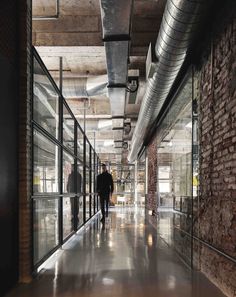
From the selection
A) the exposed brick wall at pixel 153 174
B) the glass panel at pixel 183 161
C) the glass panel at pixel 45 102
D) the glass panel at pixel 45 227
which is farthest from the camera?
the exposed brick wall at pixel 153 174

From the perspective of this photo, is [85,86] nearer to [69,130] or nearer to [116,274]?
[69,130]

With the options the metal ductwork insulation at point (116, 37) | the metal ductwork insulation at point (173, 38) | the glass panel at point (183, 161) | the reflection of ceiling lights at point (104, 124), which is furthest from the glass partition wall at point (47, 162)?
the reflection of ceiling lights at point (104, 124)

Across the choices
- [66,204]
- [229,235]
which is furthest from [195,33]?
[66,204]

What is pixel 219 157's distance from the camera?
4.24 m

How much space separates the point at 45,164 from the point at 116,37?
7.96 ft

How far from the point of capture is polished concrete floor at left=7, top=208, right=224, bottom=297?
3900 millimetres

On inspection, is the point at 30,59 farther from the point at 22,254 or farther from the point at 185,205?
the point at 185,205

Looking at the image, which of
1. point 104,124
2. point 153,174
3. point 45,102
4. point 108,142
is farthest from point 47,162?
point 108,142

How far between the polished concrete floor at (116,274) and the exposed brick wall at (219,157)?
0.91 feet

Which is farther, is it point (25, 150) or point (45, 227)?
point (45, 227)

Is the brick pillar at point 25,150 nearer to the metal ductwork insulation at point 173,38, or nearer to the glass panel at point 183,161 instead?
the metal ductwork insulation at point 173,38

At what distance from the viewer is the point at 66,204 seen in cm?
795

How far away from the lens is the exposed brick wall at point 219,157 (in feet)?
12.5

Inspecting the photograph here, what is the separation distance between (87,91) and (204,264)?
453 centimetres
